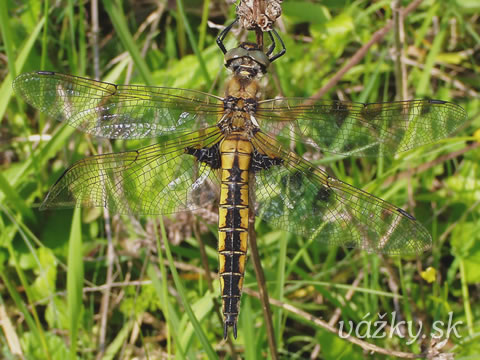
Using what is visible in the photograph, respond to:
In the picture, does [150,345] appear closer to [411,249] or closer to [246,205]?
[246,205]

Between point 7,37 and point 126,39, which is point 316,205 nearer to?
point 126,39

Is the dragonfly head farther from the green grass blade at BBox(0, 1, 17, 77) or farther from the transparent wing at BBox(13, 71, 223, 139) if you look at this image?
the green grass blade at BBox(0, 1, 17, 77)

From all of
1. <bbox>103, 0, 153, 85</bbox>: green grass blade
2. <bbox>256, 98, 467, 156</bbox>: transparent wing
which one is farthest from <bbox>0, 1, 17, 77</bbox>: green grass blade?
<bbox>256, 98, 467, 156</bbox>: transparent wing

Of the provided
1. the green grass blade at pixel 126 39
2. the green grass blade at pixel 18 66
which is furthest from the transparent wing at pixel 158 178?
the green grass blade at pixel 18 66

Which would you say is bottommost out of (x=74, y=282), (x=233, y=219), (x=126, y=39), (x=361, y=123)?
(x=74, y=282)

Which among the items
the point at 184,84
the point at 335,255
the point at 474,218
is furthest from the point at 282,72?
the point at 474,218

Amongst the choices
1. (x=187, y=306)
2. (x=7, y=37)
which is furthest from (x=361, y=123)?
(x=7, y=37)

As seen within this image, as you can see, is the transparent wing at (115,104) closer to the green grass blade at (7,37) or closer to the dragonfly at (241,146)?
the dragonfly at (241,146)
